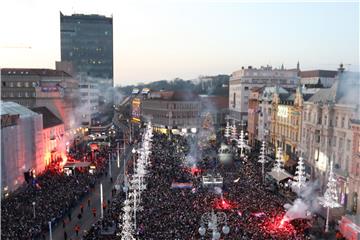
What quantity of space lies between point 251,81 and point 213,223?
83.1 metres

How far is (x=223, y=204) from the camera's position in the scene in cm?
3444

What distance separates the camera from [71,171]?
51.2 m

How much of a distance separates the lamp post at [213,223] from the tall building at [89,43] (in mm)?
142001

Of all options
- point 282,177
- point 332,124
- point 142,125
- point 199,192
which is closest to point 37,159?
point 199,192

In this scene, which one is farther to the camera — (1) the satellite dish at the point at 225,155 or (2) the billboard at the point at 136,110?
(2) the billboard at the point at 136,110

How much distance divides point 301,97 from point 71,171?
3348 cm

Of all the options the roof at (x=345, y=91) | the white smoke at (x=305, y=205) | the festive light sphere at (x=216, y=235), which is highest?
the roof at (x=345, y=91)

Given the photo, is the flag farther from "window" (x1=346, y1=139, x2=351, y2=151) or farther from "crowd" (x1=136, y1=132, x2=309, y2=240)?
"window" (x1=346, y1=139, x2=351, y2=151)

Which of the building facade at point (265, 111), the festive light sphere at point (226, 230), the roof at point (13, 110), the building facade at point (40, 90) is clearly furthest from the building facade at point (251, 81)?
the festive light sphere at point (226, 230)

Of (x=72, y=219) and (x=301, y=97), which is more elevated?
(x=301, y=97)

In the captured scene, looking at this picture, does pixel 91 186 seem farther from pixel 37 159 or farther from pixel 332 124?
pixel 332 124

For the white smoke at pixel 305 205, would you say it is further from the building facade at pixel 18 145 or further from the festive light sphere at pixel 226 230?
the building facade at pixel 18 145

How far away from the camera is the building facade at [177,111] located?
106750mm

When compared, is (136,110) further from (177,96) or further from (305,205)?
(305,205)
